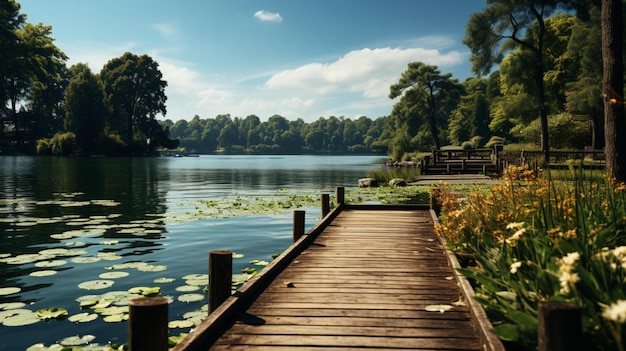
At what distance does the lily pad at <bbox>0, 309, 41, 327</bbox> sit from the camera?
228 inches

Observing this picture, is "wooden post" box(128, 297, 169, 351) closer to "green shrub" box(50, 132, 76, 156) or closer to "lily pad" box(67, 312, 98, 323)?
"lily pad" box(67, 312, 98, 323)

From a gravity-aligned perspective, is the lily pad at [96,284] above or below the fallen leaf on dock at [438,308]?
below

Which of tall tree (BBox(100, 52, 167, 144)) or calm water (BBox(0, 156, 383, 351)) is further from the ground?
tall tree (BBox(100, 52, 167, 144))

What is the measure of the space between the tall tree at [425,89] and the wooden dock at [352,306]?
59.4 m

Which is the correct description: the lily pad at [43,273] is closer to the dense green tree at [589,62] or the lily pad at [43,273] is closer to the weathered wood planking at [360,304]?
the weathered wood planking at [360,304]

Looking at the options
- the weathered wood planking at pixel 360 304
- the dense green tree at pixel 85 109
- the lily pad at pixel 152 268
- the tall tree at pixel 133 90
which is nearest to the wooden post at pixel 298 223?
the weathered wood planking at pixel 360 304

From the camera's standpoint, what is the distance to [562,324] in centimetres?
250

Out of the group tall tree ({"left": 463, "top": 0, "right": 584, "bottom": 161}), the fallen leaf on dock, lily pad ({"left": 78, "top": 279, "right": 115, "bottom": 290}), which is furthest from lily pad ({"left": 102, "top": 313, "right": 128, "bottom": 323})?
tall tree ({"left": 463, "top": 0, "right": 584, "bottom": 161})

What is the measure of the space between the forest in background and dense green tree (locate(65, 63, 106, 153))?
0.15 meters

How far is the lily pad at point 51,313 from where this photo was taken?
5969mm

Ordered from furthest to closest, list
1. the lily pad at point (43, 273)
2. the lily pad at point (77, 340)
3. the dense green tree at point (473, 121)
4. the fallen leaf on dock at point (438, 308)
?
the dense green tree at point (473, 121) < the lily pad at point (43, 273) < the lily pad at point (77, 340) < the fallen leaf on dock at point (438, 308)

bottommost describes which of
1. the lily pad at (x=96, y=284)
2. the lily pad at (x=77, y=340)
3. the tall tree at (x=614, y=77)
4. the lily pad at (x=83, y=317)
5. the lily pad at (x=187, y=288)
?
the lily pad at (x=187, y=288)

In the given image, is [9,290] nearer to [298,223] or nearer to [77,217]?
[298,223]

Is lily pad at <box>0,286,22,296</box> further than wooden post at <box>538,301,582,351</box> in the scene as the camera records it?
Yes
